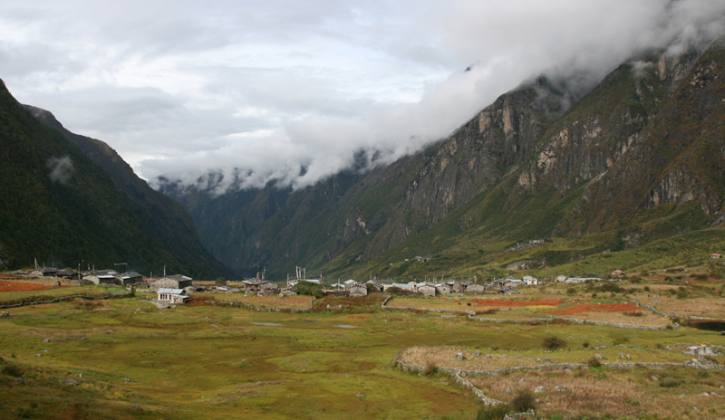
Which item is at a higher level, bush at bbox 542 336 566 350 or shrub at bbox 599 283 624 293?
shrub at bbox 599 283 624 293

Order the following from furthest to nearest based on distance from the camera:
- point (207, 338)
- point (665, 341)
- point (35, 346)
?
point (207, 338)
point (665, 341)
point (35, 346)

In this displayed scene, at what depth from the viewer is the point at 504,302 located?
16025 cm

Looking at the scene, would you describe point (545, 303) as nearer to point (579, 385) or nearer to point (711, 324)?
point (711, 324)

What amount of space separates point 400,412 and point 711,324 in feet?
273

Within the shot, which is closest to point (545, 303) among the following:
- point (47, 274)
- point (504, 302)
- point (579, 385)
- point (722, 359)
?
point (504, 302)

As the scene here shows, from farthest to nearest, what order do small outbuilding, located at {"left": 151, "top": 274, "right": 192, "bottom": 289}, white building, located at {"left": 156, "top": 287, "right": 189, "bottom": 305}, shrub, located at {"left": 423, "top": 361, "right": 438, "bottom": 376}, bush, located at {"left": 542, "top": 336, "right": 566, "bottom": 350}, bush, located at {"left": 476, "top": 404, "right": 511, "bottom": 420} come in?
small outbuilding, located at {"left": 151, "top": 274, "right": 192, "bottom": 289}, white building, located at {"left": 156, "top": 287, "right": 189, "bottom": 305}, bush, located at {"left": 542, "top": 336, "right": 566, "bottom": 350}, shrub, located at {"left": 423, "top": 361, "right": 438, "bottom": 376}, bush, located at {"left": 476, "top": 404, "right": 511, "bottom": 420}

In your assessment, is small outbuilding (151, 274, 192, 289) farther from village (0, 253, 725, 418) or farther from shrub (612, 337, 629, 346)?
shrub (612, 337, 629, 346)

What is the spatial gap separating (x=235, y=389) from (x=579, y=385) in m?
29.0

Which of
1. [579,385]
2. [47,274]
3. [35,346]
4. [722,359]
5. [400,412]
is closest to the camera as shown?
[400,412]

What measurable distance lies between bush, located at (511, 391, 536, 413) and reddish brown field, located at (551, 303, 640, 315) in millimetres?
85802

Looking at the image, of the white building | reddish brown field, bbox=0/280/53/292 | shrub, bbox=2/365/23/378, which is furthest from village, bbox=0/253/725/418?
the white building

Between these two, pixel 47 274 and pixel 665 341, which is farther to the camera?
pixel 47 274

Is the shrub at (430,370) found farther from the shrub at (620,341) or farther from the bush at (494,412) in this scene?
the shrub at (620,341)

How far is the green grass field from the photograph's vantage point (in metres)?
49.6
